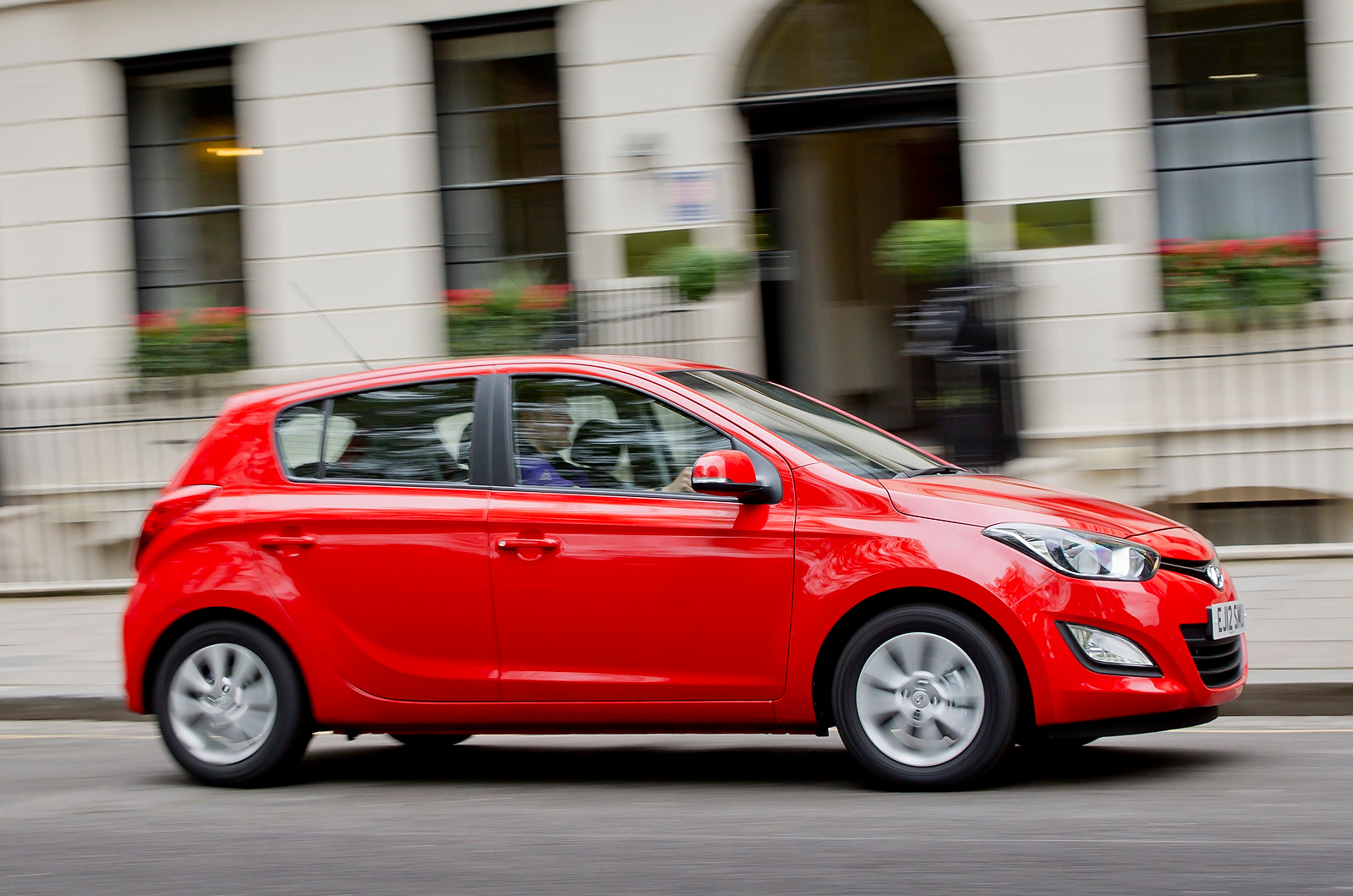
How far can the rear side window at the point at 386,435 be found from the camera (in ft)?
19.2

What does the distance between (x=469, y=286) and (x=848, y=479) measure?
797 cm

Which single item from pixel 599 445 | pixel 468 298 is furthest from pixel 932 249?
pixel 599 445

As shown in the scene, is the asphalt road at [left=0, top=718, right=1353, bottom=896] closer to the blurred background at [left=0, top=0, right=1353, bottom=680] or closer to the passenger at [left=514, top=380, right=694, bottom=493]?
the passenger at [left=514, top=380, right=694, bottom=493]

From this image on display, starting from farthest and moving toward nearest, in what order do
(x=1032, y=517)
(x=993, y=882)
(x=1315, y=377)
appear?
(x=1315, y=377)
(x=1032, y=517)
(x=993, y=882)

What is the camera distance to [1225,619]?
5320 millimetres

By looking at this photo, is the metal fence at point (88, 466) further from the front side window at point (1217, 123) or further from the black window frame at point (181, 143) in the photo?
the front side window at point (1217, 123)

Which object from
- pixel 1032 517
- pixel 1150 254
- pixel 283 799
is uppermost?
pixel 1150 254

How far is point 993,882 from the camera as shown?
13.5 ft

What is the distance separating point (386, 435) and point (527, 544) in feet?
2.62

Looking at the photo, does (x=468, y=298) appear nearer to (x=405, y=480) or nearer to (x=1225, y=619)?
(x=405, y=480)

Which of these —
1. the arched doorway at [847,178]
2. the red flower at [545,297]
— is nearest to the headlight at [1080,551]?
the arched doorway at [847,178]

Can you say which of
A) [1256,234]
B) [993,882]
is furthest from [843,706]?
[1256,234]

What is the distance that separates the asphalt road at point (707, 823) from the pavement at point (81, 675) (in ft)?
0.61

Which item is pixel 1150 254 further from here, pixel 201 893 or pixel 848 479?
pixel 201 893
